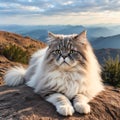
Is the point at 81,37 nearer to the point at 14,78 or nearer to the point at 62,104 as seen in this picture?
the point at 62,104

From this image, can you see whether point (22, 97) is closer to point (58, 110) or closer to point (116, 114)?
point (58, 110)

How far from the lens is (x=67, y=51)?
592cm

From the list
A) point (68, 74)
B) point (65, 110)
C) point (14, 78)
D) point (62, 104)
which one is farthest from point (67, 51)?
point (14, 78)

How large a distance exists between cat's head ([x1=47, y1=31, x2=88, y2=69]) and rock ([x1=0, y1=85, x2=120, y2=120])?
78 cm

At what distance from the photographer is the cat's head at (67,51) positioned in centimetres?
588

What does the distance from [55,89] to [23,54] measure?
9.20 m

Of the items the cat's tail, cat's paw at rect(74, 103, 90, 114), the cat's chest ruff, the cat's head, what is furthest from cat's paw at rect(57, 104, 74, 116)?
the cat's tail

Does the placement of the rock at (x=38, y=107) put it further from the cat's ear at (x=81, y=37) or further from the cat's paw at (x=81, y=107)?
the cat's ear at (x=81, y=37)

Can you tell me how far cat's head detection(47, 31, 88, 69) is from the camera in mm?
5879

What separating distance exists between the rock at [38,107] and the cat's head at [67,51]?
784mm

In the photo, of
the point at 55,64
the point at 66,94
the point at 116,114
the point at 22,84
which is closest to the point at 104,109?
the point at 116,114

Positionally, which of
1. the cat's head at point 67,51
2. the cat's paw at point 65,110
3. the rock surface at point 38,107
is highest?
the cat's head at point 67,51

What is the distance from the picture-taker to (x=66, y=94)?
6.11 metres

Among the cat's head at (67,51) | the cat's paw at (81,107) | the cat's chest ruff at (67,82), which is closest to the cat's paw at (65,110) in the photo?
the cat's paw at (81,107)
